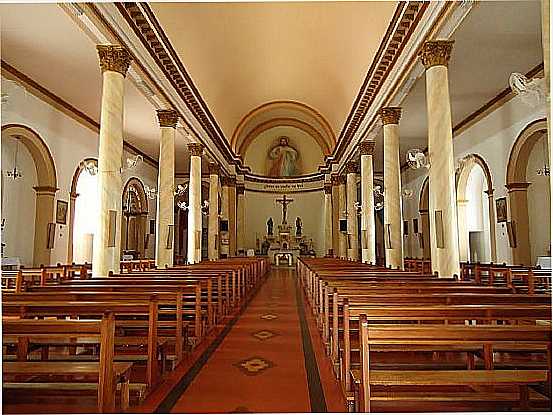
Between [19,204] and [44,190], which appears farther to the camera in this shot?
[19,204]

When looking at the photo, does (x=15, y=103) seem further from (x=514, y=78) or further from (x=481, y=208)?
(x=481, y=208)

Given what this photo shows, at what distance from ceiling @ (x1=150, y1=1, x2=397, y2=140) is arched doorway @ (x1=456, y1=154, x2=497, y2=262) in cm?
480

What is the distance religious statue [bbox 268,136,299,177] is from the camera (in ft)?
86.1

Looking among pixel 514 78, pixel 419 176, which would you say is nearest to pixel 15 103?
pixel 514 78

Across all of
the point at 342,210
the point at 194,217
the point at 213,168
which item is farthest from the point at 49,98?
the point at 342,210

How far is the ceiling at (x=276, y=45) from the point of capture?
38.3 ft

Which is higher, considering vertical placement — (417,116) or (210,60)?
(210,60)

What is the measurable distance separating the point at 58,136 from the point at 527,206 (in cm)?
1273

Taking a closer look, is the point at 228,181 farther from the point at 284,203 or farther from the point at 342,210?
the point at 342,210

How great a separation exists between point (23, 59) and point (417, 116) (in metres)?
11.1

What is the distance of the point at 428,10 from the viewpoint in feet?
26.5

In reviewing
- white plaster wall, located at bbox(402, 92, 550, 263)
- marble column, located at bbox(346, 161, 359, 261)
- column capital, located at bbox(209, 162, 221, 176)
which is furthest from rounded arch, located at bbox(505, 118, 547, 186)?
column capital, located at bbox(209, 162, 221, 176)

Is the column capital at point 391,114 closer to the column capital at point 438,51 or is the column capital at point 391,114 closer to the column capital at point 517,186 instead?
the column capital at point 438,51

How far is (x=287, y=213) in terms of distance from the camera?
26062 millimetres
